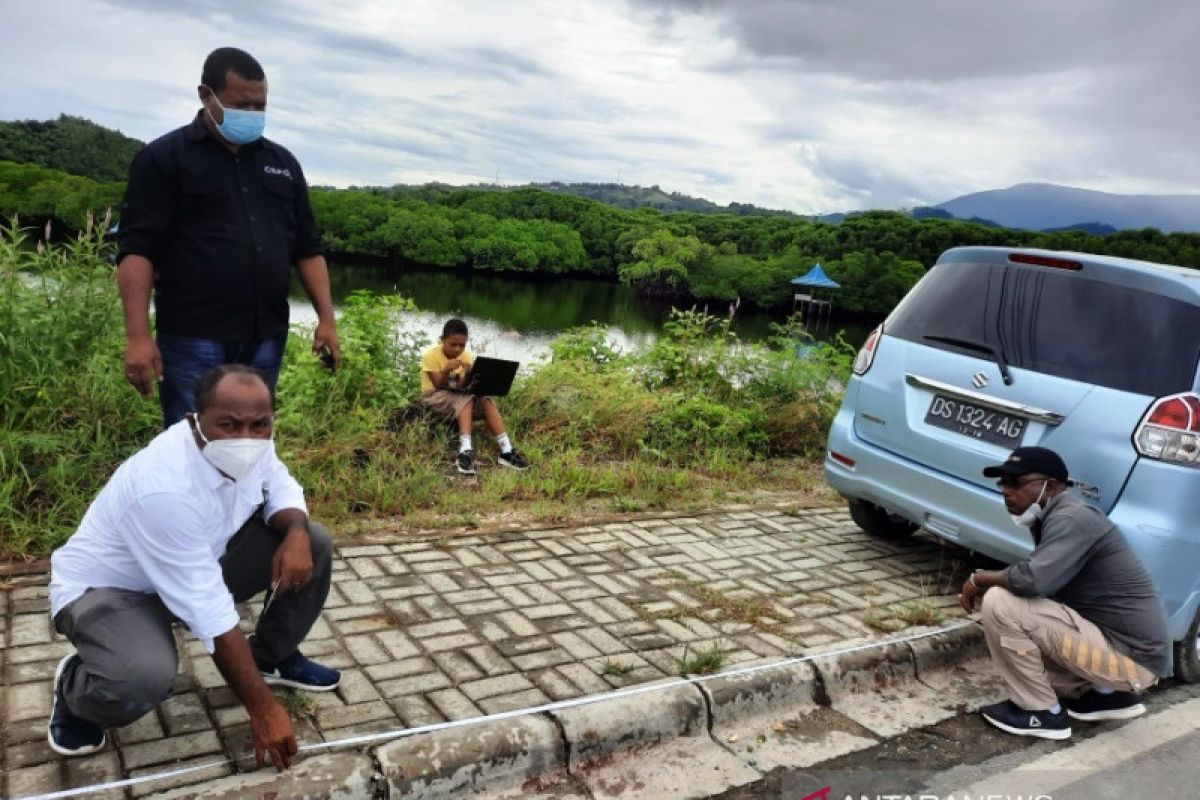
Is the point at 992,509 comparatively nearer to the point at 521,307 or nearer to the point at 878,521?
the point at 878,521

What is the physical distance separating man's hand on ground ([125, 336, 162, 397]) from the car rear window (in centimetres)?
362

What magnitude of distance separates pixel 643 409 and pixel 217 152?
174 inches

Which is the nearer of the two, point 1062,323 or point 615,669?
point 615,669

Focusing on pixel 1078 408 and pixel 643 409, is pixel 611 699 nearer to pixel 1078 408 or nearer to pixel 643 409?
pixel 1078 408

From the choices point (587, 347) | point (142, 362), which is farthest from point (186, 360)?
point (587, 347)

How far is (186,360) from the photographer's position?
134 inches

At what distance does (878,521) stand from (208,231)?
4092mm

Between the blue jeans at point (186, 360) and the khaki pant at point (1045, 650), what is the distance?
3056mm

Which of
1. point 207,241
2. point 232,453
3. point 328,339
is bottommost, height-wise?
point 232,453

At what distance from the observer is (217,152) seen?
336 centimetres

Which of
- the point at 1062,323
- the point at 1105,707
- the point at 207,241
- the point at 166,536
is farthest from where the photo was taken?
the point at 1062,323

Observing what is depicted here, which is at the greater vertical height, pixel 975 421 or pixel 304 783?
pixel 975 421

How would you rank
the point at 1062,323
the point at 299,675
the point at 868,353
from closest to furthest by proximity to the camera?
1. the point at 299,675
2. the point at 1062,323
3. the point at 868,353

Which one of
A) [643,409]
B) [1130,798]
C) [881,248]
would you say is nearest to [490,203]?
[881,248]
